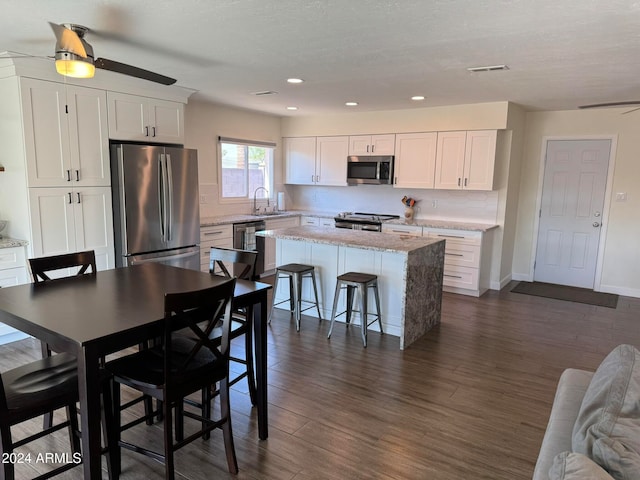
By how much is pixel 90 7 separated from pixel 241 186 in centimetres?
412

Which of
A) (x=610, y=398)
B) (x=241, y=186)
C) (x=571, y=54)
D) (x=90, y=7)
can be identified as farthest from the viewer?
(x=241, y=186)

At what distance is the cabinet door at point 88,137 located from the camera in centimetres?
385

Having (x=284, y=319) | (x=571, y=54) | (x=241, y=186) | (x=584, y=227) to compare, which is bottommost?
(x=284, y=319)

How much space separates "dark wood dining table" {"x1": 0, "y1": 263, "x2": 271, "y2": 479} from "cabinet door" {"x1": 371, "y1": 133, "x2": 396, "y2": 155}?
4.08m

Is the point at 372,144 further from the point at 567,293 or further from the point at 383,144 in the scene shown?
the point at 567,293

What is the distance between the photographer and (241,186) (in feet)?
21.2

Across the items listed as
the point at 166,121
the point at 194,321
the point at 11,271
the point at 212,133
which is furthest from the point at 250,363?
the point at 212,133

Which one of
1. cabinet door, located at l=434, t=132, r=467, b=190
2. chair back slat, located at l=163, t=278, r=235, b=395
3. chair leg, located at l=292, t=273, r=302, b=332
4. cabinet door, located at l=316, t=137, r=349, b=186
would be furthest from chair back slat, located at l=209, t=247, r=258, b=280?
cabinet door, located at l=316, t=137, r=349, b=186

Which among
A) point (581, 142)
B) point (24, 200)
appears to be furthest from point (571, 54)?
point (24, 200)

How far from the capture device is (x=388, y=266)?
4.08 metres

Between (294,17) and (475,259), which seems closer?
(294,17)

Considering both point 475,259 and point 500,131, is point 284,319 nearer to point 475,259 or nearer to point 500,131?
point 475,259

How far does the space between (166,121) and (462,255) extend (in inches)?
153

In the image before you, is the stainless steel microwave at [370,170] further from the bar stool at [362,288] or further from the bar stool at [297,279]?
the bar stool at [362,288]
